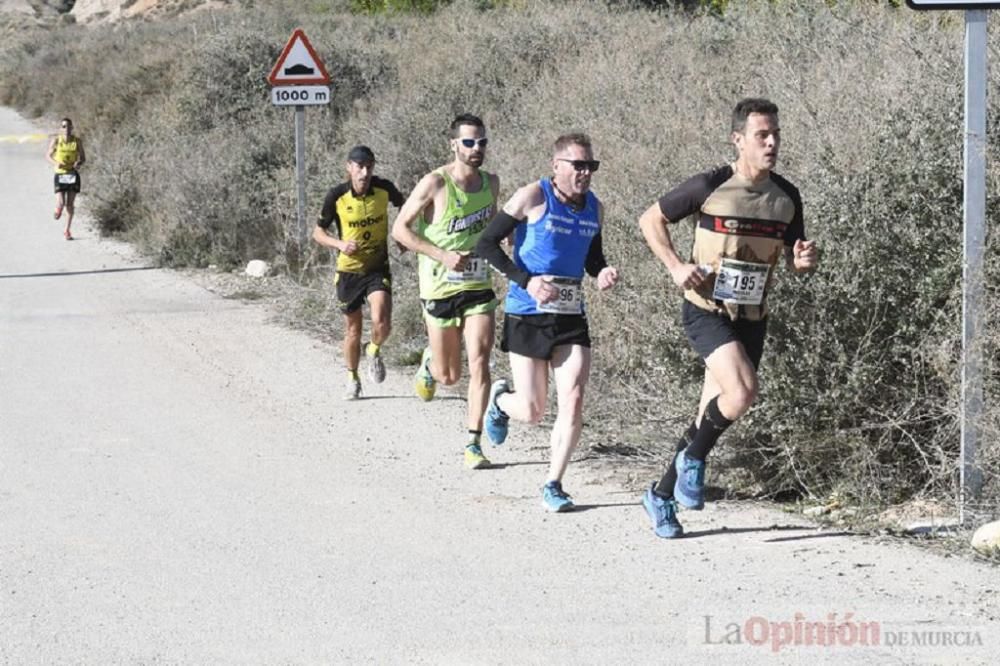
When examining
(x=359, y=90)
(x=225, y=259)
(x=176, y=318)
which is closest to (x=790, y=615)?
(x=176, y=318)

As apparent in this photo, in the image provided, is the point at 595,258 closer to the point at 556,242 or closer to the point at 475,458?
the point at 556,242

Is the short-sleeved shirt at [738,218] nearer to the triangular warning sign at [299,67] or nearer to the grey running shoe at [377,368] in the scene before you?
the grey running shoe at [377,368]

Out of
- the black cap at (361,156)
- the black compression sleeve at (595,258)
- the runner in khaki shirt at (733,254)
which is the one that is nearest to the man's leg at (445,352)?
the black compression sleeve at (595,258)

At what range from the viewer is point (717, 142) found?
10.2 meters

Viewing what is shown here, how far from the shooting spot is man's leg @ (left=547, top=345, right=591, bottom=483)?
7.64 meters

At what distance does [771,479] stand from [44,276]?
12.2 m

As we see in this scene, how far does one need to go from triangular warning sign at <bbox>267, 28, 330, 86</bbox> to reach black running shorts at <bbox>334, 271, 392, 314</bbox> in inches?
233

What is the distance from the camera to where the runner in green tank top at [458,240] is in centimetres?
893

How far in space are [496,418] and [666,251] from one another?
195 cm

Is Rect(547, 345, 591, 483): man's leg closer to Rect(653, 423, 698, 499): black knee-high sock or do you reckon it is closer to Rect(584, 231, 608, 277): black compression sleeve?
Rect(584, 231, 608, 277): black compression sleeve

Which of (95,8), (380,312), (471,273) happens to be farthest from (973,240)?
(95,8)

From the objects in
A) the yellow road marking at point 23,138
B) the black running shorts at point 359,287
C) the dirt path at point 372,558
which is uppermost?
the yellow road marking at point 23,138

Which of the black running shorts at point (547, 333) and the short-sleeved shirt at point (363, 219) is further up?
the short-sleeved shirt at point (363, 219)

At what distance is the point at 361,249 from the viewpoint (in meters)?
11.2
